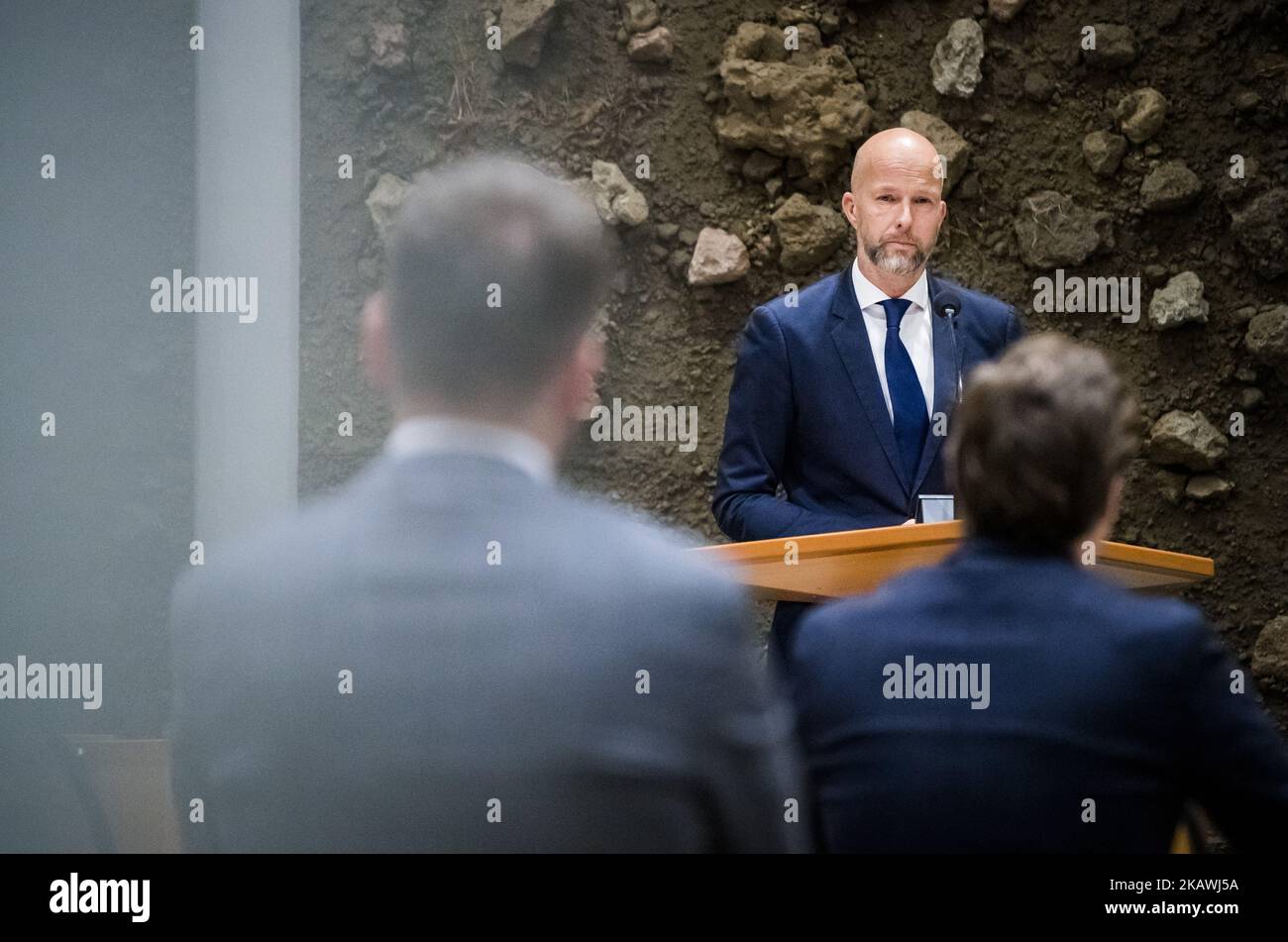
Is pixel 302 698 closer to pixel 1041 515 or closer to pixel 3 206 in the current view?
pixel 1041 515

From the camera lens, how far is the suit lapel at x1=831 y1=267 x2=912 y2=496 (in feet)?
7.30

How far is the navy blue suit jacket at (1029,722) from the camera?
1.17 metres

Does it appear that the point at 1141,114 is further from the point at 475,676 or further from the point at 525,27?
the point at 475,676

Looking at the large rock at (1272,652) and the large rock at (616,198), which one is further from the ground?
the large rock at (616,198)

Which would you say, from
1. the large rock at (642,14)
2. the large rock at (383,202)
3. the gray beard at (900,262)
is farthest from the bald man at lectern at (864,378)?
the large rock at (383,202)

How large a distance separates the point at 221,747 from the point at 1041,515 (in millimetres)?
735

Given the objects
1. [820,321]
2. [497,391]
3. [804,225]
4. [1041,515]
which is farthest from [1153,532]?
[497,391]

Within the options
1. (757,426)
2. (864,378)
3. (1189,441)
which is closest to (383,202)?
(757,426)

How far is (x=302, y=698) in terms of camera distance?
1.09 m

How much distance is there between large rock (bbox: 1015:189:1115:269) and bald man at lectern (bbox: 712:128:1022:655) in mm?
935

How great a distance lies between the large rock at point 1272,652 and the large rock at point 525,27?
2125 millimetres

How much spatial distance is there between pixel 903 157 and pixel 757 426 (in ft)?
1.74

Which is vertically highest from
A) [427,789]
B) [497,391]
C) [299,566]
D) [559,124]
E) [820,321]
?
[559,124]

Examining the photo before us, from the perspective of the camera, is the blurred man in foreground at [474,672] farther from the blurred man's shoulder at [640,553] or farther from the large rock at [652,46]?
the large rock at [652,46]
